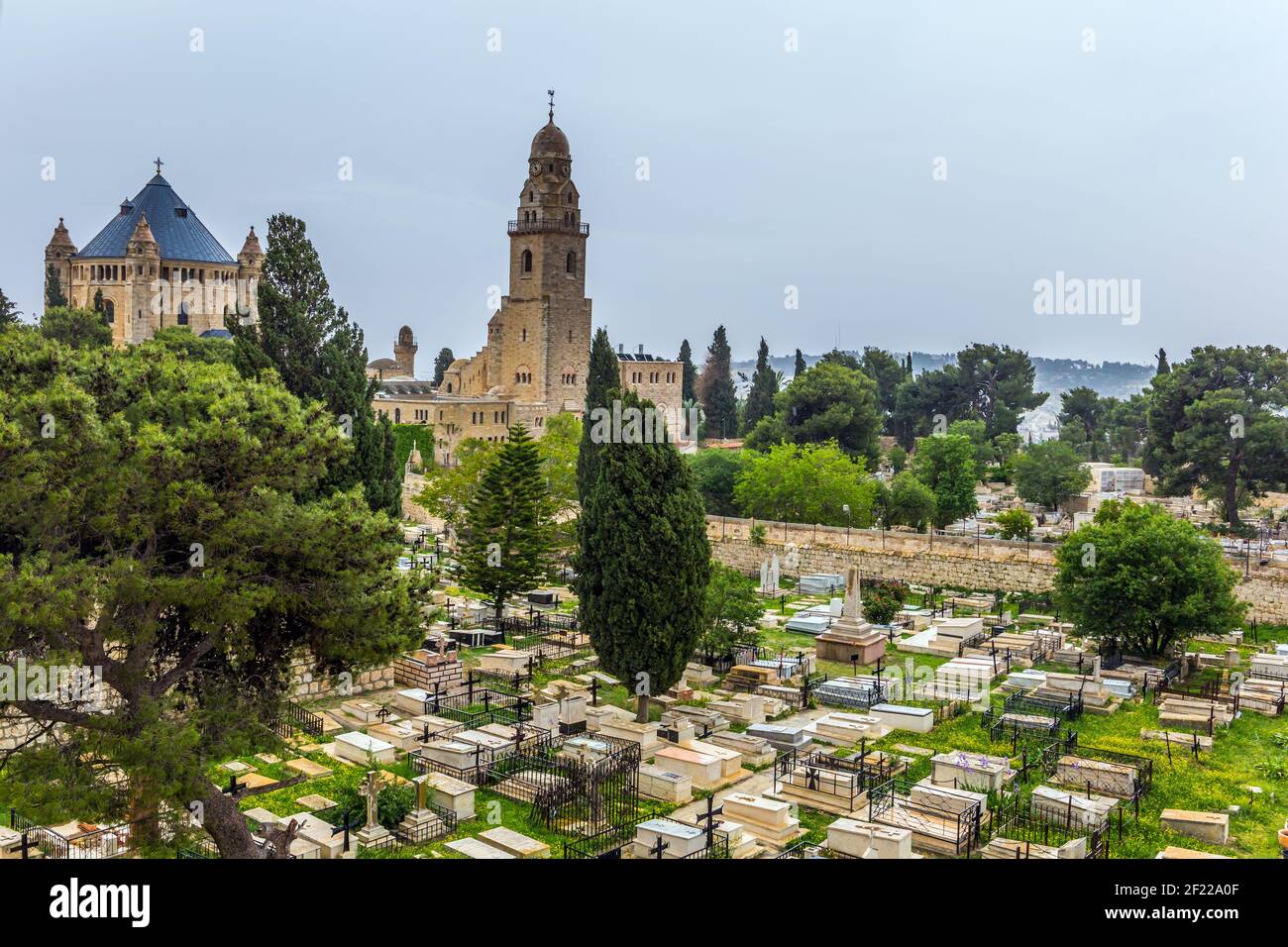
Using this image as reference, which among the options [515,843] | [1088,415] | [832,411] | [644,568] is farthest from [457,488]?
[1088,415]

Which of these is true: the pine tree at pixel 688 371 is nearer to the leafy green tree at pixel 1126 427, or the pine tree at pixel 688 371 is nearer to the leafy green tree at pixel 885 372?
the leafy green tree at pixel 885 372

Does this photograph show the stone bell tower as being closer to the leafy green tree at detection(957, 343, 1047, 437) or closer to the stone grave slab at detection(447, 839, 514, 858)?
the leafy green tree at detection(957, 343, 1047, 437)

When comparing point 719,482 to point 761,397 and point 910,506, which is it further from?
point 761,397

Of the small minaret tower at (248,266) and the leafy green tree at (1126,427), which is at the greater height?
the small minaret tower at (248,266)

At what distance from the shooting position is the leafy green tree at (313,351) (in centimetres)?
2578

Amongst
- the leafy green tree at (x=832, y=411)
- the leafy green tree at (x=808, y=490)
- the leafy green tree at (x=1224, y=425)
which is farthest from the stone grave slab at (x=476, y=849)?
the leafy green tree at (x=832, y=411)

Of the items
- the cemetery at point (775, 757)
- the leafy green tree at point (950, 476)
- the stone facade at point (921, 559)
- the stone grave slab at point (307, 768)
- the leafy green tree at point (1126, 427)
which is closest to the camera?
the cemetery at point (775, 757)

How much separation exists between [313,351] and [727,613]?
11773 mm

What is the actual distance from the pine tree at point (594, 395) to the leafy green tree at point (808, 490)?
8480 millimetres

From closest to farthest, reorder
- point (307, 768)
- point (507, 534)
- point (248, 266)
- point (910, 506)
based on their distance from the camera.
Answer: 1. point (307, 768)
2. point (507, 534)
3. point (910, 506)
4. point (248, 266)

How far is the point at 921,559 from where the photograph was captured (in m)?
37.0

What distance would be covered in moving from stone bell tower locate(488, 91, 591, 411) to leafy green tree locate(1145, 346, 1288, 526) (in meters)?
33.8

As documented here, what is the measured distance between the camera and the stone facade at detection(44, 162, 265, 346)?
79500 millimetres
